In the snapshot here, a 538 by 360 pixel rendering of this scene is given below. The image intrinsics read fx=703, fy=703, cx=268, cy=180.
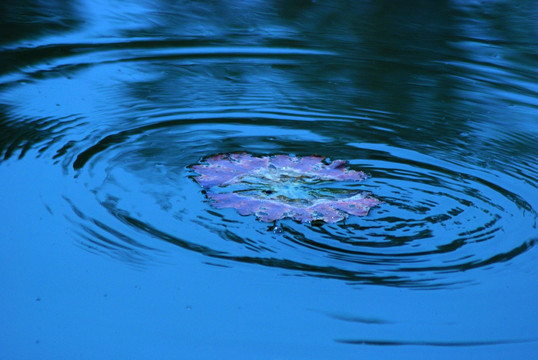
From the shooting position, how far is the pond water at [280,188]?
1708 millimetres

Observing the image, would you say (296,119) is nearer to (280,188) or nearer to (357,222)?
(280,188)

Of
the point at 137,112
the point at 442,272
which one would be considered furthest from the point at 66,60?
the point at 442,272

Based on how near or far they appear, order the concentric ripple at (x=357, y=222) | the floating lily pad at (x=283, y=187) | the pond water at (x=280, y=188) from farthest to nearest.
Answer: the floating lily pad at (x=283, y=187) → the concentric ripple at (x=357, y=222) → the pond water at (x=280, y=188)

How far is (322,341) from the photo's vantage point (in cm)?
166

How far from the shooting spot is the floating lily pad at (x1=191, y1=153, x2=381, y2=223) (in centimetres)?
225

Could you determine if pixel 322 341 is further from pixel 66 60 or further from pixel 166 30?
pixel 166 30

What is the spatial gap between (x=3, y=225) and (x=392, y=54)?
246cm

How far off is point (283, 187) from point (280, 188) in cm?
1

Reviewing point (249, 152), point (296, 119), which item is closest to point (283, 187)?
point (249, 152)

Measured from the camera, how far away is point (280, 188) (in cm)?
242

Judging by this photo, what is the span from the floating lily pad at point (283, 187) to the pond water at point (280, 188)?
42 mm

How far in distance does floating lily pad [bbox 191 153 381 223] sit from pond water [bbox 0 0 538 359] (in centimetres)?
4

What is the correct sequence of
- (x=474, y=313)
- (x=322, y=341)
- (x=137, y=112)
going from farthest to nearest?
(x=137, y=112), (x=474, y=313), (x=322, y=341)

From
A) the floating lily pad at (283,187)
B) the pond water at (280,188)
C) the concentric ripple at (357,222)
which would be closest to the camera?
the pond water at (280,188)
